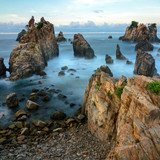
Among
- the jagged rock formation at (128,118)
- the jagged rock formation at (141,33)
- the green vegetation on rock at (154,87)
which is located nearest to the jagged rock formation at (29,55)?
the jagged rock formation at (128,118)

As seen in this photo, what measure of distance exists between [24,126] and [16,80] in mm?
28580

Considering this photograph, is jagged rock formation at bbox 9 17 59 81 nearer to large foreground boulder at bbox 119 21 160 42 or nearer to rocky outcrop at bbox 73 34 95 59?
rocky outcrop at bbox 73 34 95 59

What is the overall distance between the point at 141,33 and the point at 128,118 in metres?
167

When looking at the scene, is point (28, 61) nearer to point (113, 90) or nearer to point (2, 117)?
point (2, 117)

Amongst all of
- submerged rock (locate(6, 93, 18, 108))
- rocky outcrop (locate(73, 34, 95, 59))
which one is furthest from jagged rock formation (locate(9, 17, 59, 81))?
rocky outcrop (locate(73, 34, 95, 59))

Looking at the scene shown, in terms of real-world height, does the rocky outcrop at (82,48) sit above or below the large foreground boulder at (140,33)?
below

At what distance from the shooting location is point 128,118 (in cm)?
1521

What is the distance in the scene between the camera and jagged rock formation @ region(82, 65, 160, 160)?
11.4m

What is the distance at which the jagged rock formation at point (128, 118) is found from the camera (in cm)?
1142

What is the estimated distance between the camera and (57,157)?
1755cm

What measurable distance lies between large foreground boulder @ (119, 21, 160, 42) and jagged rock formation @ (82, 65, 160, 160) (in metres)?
153

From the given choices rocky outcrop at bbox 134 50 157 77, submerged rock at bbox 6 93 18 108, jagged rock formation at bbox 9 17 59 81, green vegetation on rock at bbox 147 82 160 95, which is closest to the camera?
green vegetation on rock at bbox 147 82 160 95

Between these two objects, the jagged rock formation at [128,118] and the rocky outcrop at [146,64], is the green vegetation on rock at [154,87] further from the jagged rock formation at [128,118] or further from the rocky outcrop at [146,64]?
the rocky outcrop at [146,64]

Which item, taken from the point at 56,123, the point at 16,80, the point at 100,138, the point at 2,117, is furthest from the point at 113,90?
the point at 16,80
